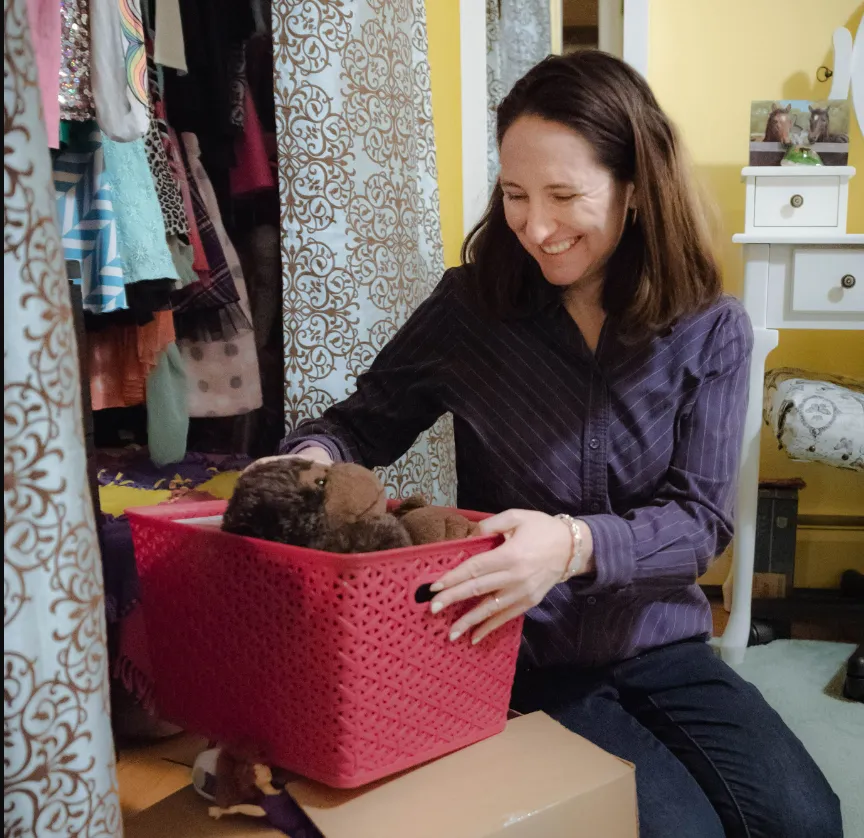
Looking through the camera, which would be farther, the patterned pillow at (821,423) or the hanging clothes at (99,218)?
the patterned pillow at (821,423)

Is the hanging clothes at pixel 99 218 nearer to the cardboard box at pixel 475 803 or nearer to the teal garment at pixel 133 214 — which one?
the teal garment at pixel 133 214

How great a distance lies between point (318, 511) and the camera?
0.65 m

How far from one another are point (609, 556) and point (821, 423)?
88 centimetres

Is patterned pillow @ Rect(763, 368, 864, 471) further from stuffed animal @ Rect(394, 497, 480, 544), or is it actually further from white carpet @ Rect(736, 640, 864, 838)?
stuffed animal @ Rect(394, 497, 480, 544)

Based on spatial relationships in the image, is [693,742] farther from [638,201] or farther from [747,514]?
[747,514]

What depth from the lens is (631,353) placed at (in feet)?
3.26

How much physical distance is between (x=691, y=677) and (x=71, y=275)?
3.04ft

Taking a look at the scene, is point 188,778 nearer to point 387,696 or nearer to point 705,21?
point 387,696

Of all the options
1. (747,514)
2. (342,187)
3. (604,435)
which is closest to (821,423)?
(747,514)

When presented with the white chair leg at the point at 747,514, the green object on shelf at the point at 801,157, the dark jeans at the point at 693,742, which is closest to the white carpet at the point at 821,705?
the white chair leg at the point at 747,514

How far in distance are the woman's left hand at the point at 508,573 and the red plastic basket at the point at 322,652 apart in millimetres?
13

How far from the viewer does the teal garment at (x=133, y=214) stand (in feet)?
3.88

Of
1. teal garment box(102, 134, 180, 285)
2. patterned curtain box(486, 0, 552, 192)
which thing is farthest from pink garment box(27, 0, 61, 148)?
patterned curtain box(486, 0, 552, 192)

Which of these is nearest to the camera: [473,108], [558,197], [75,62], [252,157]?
[558,197]
